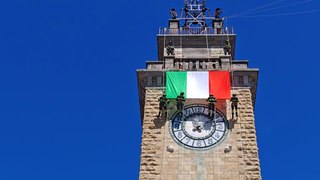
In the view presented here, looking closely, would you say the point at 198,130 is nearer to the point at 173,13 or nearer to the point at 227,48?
the point at 227,48

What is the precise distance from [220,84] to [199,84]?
1101mm

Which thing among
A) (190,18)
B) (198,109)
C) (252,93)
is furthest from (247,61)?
(190,18)

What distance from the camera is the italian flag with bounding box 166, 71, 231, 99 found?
31609 mm

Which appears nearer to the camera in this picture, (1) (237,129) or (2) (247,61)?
(1) (237,129)

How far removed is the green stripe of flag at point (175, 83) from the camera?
31.7 m

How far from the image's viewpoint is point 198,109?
3128 centimetres

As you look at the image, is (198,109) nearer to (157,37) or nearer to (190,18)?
(157,37)

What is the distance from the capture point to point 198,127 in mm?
30656

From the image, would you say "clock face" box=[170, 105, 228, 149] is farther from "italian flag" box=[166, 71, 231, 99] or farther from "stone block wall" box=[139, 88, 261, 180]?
"italian flag" box=[166, 71, 231, 99]

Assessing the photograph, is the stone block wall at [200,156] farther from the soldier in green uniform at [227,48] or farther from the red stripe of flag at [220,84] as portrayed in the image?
the soldier in green uniform at [227,48]

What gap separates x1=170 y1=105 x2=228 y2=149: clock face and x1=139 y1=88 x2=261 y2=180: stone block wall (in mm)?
302

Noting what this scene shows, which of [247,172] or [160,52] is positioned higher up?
[160,52]

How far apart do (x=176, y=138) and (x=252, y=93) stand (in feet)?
18.1

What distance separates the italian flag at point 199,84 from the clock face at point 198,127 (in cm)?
84
